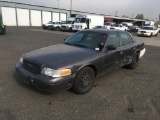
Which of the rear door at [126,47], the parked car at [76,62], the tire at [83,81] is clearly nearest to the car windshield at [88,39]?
the parked car at [76,62]

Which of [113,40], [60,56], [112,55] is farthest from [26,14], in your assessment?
[60,56]

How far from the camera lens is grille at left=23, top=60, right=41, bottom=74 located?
11.6 feet

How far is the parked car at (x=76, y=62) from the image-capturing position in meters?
3.42

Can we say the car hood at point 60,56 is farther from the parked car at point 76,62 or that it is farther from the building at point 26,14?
the building at point 26,14

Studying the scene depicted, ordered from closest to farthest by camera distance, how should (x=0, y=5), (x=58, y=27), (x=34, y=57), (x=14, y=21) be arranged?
(x=34, y=57)
(x=58, y=27)
(x=0, y=5)
(x=14, y=21)

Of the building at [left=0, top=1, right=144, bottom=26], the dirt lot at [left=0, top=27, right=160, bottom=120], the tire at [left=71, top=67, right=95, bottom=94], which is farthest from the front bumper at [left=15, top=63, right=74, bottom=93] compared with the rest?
the building at [left=0, top=1, right=144, bottom=26]

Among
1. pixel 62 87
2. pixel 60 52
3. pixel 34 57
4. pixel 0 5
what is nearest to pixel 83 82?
pixel 62 87

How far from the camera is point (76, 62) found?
3.66m

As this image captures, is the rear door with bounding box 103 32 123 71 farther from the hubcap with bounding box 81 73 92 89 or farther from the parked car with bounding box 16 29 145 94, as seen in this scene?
the hubcap with bounding box 81 73 92 89

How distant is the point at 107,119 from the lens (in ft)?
10.0

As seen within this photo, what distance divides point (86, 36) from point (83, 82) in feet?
5.24

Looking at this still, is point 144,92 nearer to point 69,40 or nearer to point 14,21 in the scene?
point 69,40

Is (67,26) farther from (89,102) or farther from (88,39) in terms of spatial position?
(89,102)

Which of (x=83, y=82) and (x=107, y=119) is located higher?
(x=83, y=82)
